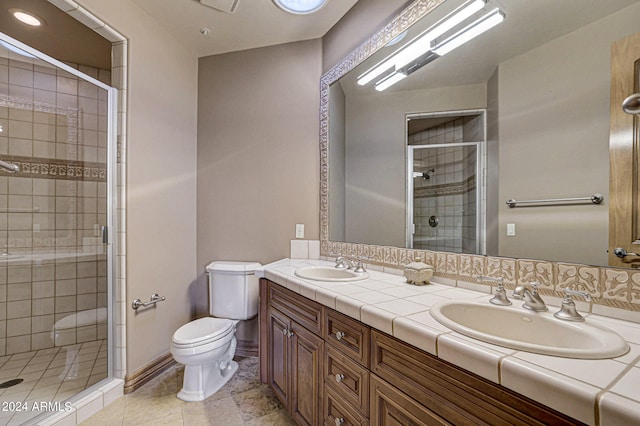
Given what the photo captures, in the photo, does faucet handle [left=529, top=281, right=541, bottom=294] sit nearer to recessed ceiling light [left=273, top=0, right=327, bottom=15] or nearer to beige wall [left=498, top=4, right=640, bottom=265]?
beige wall [left=498, top=4, right=640, bottom=265]

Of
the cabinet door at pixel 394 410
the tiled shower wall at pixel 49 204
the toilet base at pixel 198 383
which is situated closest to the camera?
the cabinet door at pixel 394 410

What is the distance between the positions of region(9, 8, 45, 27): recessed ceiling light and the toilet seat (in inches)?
94.6

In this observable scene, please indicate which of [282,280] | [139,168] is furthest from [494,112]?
[139,168]

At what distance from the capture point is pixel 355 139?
2037 mm

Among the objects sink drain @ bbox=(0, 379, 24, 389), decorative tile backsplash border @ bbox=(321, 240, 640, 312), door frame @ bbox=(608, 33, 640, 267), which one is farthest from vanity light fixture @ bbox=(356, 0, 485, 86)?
sink drain @ bbox=(0, 379, 24, 389)

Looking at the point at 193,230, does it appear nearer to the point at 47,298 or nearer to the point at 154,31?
the point at 47,298

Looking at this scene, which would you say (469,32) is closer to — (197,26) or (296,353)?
(296,353)

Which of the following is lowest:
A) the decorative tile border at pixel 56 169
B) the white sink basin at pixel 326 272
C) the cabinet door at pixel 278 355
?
the cabinet door at pixel 278 355

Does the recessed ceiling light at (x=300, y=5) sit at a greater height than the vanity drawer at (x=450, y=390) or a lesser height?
greater

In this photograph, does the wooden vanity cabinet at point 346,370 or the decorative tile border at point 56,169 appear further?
the decorative tile border at point 56,169

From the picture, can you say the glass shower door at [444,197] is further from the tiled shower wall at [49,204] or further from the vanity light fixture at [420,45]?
the tiled shower wall at [49,204]

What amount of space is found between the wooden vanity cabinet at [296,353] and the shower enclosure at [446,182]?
2.37 feet

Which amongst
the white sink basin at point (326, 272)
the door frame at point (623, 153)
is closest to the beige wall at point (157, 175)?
the white sink basin at point (326, 272)

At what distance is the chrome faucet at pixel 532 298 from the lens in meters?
0.92
